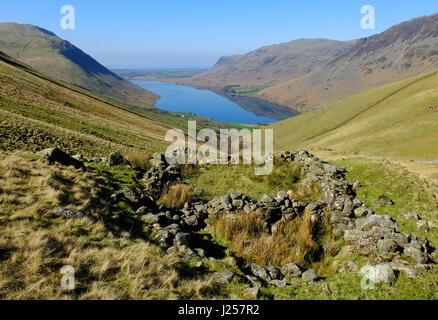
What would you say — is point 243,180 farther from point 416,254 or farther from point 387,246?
point 416,254

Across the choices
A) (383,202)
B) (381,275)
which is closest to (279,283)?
(381,275)

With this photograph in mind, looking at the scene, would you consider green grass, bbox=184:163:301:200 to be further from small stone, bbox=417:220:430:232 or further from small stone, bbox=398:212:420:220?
small stone, bbox=417:220:430:232

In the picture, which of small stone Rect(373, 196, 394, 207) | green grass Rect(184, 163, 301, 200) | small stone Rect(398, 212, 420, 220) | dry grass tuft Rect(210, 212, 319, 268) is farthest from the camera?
green grass Rect(184, 163, 301, 200)

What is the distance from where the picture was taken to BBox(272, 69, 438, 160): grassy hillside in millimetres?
44281

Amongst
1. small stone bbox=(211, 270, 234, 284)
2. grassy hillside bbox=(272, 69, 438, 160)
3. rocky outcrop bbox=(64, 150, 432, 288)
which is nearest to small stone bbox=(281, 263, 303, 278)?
rocky outcrop bbox=(64, 150, 432, 288)

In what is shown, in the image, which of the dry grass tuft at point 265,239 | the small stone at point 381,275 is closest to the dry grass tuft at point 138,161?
the dry grass tuft at point 265,239

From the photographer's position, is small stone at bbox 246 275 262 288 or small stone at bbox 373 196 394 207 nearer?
small stone at bbox 246 275 262 288

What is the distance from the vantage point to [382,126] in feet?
227

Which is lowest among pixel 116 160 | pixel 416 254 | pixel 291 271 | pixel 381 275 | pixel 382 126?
pixel 291 271

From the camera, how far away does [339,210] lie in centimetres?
1325

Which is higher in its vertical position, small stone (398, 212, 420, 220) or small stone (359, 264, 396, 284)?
small stone (398, 212, 420, 220)

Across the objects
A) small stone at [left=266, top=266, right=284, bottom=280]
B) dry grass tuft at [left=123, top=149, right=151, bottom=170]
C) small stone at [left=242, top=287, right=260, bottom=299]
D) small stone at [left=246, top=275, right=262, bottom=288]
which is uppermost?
dry grass tuft at [left=123, top=149, right=151, bottom=170]
